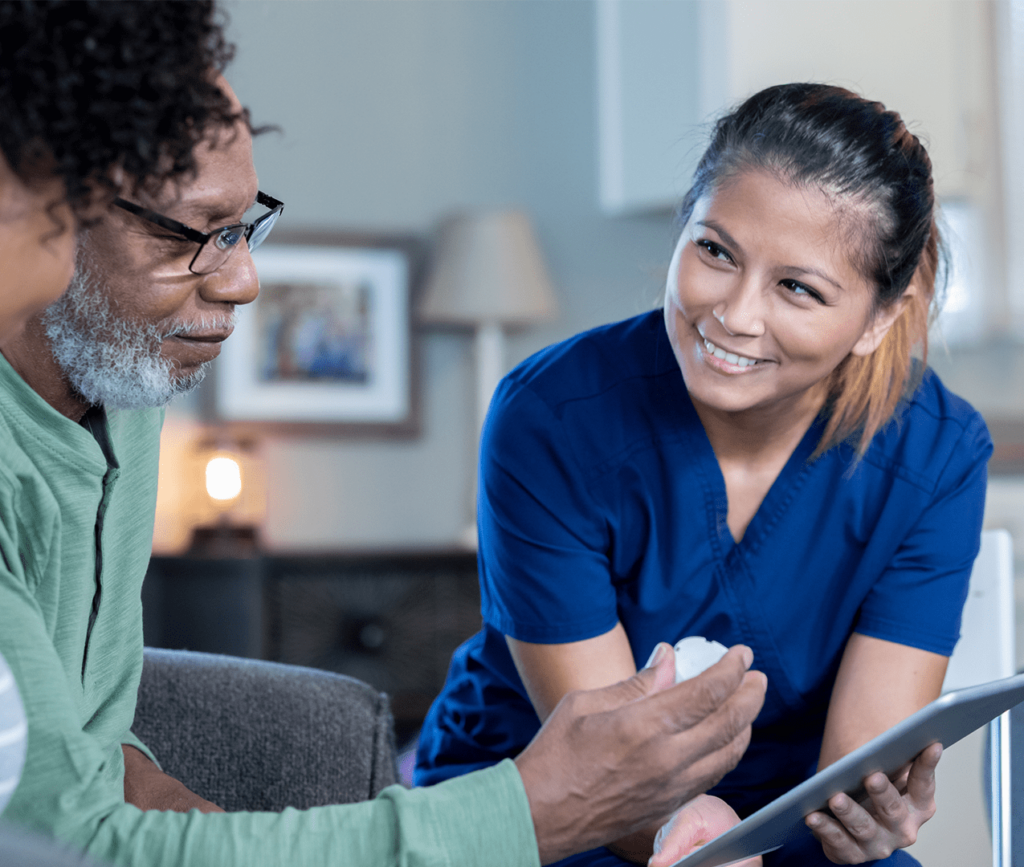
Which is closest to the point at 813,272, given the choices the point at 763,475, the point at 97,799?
the point at 763,475

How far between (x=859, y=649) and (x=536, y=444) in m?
0.41

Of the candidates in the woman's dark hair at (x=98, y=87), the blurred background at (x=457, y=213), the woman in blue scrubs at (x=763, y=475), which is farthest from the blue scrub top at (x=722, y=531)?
the blurred background at (x=457, y=213)

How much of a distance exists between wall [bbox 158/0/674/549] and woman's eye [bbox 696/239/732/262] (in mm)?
1934

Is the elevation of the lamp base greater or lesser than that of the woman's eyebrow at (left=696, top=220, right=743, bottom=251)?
lesser

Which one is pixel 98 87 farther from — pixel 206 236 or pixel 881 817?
pixel 881 817

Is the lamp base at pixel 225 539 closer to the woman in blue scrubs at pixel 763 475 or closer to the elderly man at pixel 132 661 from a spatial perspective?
the woman in blue scrubs at pixel 763 475

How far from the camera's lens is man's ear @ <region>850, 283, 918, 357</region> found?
123cm

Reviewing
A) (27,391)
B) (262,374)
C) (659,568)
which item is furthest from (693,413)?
(262,374)

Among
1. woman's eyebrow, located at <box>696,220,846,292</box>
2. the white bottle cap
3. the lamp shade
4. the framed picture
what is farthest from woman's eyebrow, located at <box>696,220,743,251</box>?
the framed picture

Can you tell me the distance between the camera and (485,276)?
3066mm

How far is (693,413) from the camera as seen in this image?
1279mm

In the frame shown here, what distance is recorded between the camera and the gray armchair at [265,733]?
3.75 ft

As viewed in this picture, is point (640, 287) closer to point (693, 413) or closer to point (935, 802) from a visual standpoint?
point (693, 413)

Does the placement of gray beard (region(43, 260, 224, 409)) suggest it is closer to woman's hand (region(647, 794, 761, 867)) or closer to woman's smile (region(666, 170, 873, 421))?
woman's smile (region(666, 170, 873, 421))
